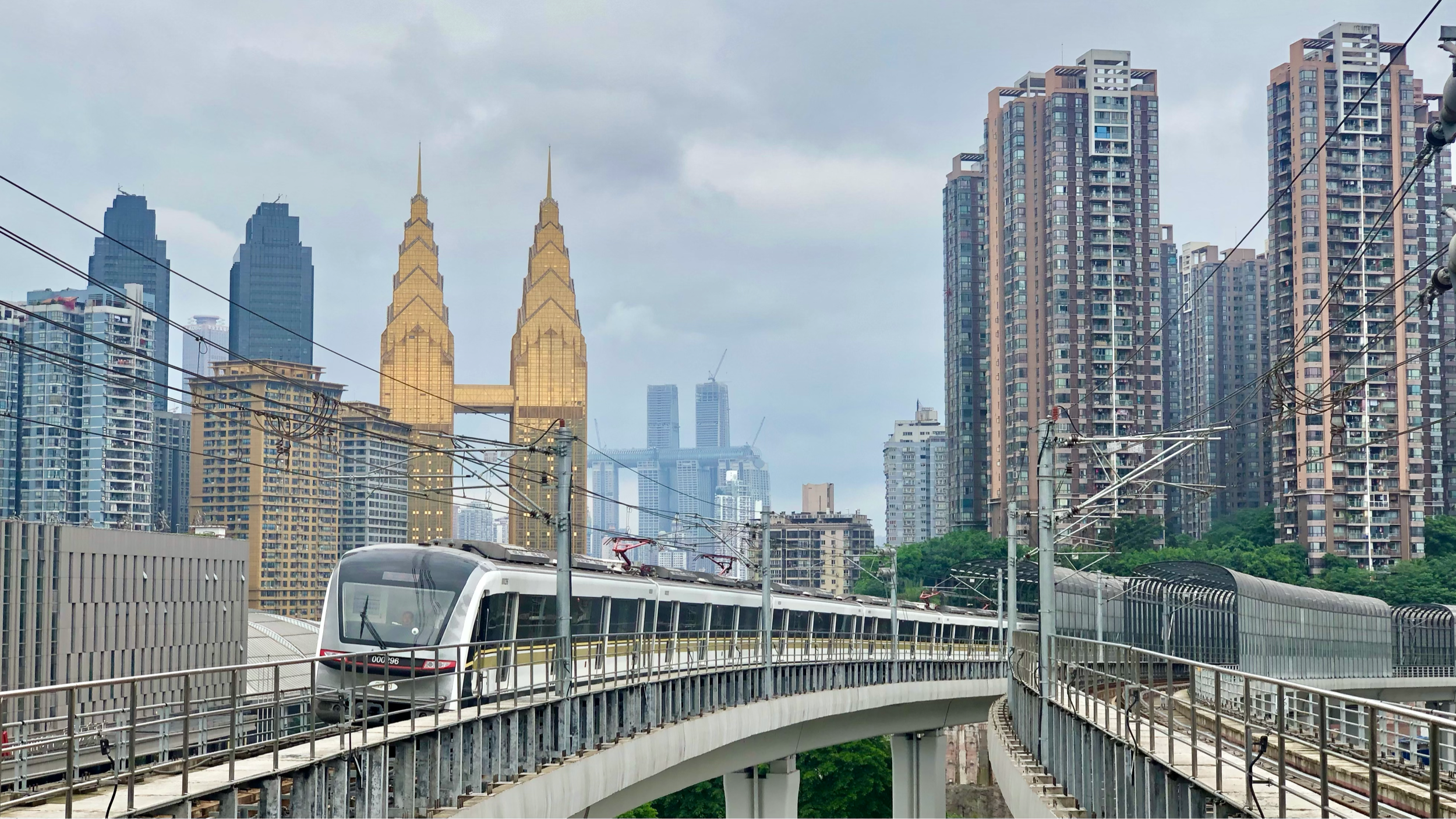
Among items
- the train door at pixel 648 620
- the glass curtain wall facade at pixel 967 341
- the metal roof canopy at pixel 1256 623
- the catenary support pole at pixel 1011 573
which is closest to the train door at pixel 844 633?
the catenary support pole at pixel 1011 573

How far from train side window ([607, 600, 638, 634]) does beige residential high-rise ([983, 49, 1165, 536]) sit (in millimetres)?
89564

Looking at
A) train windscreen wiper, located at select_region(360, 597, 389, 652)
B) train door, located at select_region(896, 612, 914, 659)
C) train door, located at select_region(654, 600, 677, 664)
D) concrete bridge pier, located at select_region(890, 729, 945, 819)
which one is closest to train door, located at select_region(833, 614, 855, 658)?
concrete bridge pier, located at select_region(890, 729, 945, 819)

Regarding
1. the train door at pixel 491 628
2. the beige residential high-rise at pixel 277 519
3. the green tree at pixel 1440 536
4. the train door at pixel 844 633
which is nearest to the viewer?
the train door at pixel 491 628

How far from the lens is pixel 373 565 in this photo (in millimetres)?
29250

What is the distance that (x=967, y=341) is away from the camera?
156m

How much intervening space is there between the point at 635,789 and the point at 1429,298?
812 inches

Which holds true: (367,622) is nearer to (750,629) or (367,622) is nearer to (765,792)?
(750,629)

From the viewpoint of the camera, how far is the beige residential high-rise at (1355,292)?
108312mm

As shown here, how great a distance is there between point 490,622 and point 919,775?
34766 mm

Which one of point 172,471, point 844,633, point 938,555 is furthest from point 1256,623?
point 172,471

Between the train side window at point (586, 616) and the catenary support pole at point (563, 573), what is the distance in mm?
6250

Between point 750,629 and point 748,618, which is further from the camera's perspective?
point 748,618

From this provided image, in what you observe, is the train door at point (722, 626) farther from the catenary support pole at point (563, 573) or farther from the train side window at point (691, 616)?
the catenary support pole at point (563, 573)

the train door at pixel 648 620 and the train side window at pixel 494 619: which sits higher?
the train side window at pixel 494 619
